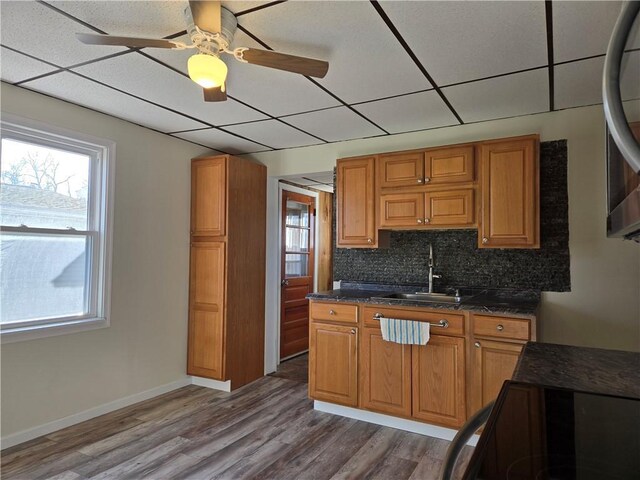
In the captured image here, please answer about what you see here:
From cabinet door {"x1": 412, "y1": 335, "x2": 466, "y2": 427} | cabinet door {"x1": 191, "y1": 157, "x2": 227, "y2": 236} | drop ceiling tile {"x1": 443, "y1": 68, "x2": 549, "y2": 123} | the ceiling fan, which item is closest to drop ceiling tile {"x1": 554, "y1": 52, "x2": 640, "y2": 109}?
drop ceiling tile {"x1": 443, "y1": 68, "x2": 549, "y2": 123}

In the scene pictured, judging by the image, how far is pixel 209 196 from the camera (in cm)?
382

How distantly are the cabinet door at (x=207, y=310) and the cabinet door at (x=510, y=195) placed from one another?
90.2 inches

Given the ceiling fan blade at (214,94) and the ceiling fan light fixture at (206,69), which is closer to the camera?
the ceiling fan light fixture at (206,69)

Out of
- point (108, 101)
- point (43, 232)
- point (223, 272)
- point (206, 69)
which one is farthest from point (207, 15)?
point (223, 272)

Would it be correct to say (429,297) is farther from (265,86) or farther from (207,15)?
(207,15)

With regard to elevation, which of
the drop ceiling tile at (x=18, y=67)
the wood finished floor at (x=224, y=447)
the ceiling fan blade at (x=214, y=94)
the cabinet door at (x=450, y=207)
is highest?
the drop ceiling tile at (x=18, y=67)

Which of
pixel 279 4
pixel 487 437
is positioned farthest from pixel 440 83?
pixel 487 437

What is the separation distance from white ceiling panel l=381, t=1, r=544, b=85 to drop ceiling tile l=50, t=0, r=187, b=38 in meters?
0.96

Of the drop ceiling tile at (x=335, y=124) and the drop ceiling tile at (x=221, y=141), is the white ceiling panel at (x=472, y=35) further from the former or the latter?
the drop ceiling tile at (x=221, y=141)

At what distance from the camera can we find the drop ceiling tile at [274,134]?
11.0 ft

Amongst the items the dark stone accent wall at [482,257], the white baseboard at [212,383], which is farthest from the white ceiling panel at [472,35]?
the white baseboard at [212,383]

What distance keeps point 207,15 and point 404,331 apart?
7.26 ft

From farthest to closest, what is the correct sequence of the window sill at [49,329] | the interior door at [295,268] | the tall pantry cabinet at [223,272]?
the interior door at [295,268], the tall pantry cabinet at [223,272], the window sill at [49,329]

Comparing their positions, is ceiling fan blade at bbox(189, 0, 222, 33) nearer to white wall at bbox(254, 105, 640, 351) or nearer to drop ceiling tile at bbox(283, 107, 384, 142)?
drop ceiling tile at bbox(283, 107, 384, 142)
